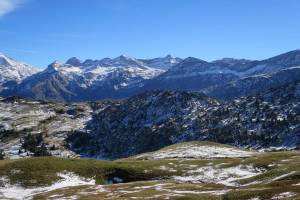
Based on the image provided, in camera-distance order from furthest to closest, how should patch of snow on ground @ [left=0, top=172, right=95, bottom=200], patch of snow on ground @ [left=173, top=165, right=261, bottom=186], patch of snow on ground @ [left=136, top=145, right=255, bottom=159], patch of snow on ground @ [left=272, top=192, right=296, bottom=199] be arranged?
patch of snow on ground @ [left=136, top=145, right=255, bottom=159] < patch of snow on ground @ [left=173, top=165, right=261, bottom=186] < patch of snow on ground @ [left=0, top=172, right=95, bottom=200] < patch of snow on ground @ [left=272, top=192, right=296, bottom=199]

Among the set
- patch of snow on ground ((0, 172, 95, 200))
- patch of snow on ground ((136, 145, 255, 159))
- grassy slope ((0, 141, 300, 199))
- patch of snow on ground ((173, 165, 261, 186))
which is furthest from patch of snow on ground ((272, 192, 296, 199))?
patch of snow on ground ((136, 145, 255, 159))

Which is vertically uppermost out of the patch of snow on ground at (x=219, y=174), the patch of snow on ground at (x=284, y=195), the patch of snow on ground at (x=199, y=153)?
the patch of snow on ground at (x=284, y=195)

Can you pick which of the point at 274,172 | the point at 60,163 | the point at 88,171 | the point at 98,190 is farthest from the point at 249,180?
the point at 60,163

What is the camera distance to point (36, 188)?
11269cm

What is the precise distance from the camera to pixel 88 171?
12725 cm

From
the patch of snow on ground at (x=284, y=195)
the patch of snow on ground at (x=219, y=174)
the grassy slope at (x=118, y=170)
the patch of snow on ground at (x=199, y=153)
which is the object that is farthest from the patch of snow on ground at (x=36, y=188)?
the patch of snow on ground at (x=284, y=195)

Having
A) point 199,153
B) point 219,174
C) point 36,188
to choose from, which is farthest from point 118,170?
point 199,153

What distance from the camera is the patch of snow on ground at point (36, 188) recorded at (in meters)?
105

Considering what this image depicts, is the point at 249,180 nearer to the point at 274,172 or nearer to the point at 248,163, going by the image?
the point at 274,172

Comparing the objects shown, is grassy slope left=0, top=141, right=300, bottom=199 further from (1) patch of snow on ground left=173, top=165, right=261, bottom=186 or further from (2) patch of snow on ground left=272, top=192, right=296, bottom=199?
(2) patch of snow on ground left=272, top=192, right=296, bottom=199

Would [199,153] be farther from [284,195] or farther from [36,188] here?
[284,195]

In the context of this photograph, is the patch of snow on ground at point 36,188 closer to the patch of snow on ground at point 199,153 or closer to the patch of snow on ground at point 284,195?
the patch of snow on ground at point 199,153

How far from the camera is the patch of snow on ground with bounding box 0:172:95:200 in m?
105

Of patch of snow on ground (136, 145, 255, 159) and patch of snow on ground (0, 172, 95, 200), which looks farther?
patch of snow on ground (136, 145, 255, 159)
